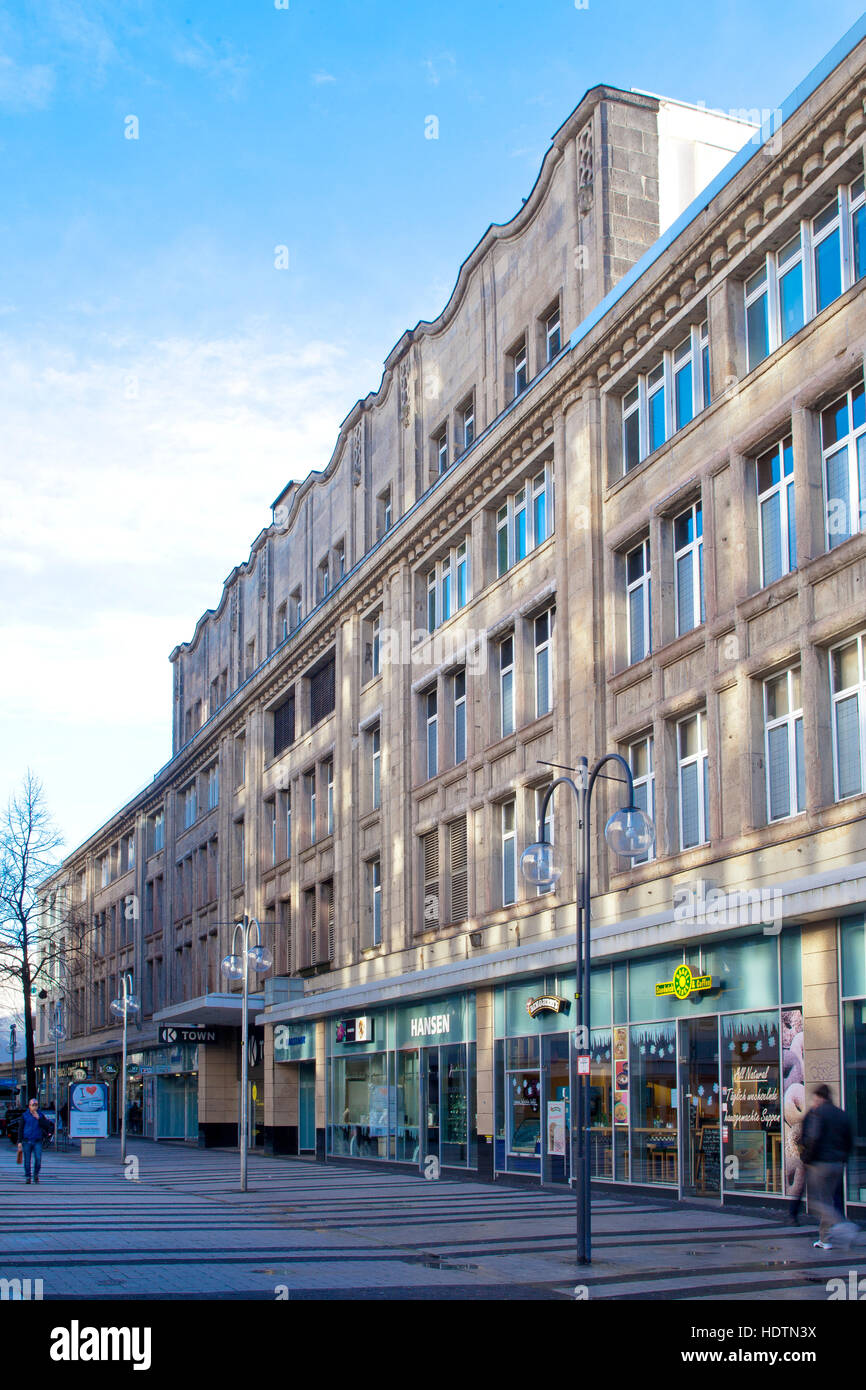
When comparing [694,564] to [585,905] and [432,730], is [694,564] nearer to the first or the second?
[585,905]

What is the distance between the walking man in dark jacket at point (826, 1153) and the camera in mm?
14883

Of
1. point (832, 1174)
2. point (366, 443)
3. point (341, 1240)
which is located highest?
point (366, 443)

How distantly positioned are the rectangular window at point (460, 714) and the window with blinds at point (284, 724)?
555 inches

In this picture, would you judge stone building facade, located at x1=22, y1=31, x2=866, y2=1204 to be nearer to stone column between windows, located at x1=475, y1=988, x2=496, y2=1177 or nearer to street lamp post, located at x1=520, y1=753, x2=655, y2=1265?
stone column between windows, located at x1=475, y1=988, x2=496, y2=1177

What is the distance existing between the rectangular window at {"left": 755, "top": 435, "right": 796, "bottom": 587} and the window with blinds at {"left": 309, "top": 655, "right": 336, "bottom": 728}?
74.4 ft

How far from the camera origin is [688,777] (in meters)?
24.8

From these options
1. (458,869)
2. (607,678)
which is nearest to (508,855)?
(458,869)

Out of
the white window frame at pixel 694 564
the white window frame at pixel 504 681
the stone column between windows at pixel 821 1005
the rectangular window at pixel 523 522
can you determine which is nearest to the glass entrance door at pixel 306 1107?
the white window frame at pixel 504 681

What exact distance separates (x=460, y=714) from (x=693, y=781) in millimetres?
10926
